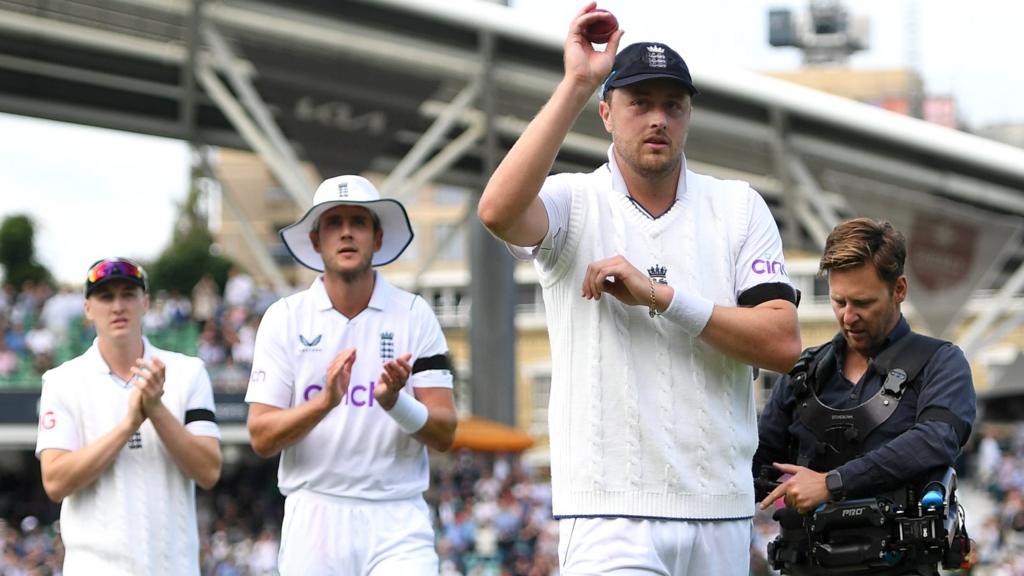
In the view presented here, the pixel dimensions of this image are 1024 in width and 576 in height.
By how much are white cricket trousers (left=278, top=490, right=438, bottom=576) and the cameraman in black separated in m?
1.45

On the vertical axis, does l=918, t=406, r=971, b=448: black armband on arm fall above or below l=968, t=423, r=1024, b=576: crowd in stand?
below

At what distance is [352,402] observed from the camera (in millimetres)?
6504

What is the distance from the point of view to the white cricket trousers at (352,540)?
20.6ft

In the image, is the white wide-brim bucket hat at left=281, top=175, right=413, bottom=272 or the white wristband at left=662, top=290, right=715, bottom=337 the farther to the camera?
the white wide-brim bucket hat at left=281, top=175, right=413, bottom=272

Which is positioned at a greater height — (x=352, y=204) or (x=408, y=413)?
(x=352, y=204)

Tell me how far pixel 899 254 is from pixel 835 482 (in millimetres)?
805

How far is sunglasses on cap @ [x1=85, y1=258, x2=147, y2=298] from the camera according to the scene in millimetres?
6633

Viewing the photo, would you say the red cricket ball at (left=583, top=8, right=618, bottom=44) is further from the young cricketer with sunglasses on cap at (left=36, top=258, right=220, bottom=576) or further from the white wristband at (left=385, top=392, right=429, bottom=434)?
the young cricketer with sunglasses on cap at (left=36, top=258, right=220, bottom=576)

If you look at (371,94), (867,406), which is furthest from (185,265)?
(867,406)

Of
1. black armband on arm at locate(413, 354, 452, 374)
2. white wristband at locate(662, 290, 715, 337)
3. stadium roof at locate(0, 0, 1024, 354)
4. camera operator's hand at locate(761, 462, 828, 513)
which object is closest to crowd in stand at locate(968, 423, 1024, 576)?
stadium roof at locate(0, 0, 1024, 354)

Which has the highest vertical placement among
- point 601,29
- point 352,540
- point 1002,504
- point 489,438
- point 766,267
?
point 489,438

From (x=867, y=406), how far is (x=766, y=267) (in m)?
0.77

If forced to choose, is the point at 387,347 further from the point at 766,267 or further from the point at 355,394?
the point at 766,267

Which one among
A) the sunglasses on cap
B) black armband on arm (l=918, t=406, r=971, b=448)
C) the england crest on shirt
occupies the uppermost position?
the sunglasses on cap
